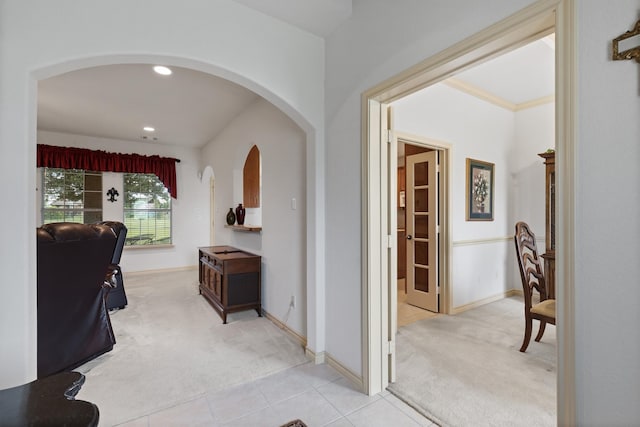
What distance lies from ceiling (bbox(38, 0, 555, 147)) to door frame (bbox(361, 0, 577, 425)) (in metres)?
0.86

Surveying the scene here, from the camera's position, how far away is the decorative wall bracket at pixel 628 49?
3.07ft

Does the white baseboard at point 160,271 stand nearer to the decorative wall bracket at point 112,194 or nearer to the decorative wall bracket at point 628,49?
the decorative wall bracket at point 112,194

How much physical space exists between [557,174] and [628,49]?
43cm

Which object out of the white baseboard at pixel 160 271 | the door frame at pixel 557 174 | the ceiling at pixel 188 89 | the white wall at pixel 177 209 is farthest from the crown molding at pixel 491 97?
the white baseboard at pixel 160 271

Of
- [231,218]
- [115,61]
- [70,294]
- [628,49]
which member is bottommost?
[70,294]

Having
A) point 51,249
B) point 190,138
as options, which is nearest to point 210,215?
point 190,138

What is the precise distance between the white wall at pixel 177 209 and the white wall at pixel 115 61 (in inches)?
194

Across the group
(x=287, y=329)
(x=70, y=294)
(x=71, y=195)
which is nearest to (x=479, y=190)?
(x=287, y=329)

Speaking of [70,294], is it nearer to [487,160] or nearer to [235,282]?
[235,282]

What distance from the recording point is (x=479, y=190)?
153 inches

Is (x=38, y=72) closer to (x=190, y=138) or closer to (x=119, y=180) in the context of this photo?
(x=190, y=138)

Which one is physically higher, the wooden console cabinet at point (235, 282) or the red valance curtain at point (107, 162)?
the red valance curtain at point (107, 162)

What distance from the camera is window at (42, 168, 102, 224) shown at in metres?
5.27

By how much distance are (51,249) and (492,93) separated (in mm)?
4853
